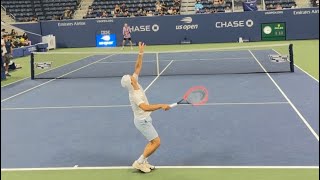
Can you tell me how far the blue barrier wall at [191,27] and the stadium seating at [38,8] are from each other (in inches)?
198

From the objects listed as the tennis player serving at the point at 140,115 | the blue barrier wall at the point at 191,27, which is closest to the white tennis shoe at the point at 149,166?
the tennis player serving at the point at 140,115

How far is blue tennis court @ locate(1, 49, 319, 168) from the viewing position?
7445 mm

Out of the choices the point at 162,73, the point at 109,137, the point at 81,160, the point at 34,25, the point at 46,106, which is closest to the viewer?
the point at 81,160

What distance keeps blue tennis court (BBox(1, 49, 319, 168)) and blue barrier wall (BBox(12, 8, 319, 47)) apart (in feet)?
52.3

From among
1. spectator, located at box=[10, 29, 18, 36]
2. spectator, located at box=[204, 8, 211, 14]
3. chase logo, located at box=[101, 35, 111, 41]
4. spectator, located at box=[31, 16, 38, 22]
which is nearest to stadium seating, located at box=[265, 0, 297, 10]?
spectator, located at box=[204, 8, 211, 14]

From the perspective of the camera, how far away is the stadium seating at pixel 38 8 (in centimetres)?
3991

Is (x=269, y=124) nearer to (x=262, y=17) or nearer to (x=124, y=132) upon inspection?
(x=124, y=132)

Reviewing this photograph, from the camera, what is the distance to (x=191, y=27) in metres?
33.6

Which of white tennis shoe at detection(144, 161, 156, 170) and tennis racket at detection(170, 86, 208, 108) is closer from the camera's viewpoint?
white tennis shoe at detection(144, 161, 156, 170)

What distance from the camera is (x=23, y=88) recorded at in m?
15.7

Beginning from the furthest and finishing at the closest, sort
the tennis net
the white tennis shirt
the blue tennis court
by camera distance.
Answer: the tennis net, the blue tennis court, the white tennis shirt

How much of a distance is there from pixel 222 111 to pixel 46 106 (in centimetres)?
463

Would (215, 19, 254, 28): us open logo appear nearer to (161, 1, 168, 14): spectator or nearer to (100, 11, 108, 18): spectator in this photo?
(161, 1, 168, 14): spectator

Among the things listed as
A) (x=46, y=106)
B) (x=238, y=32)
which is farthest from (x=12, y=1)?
(x=46, y=106)
